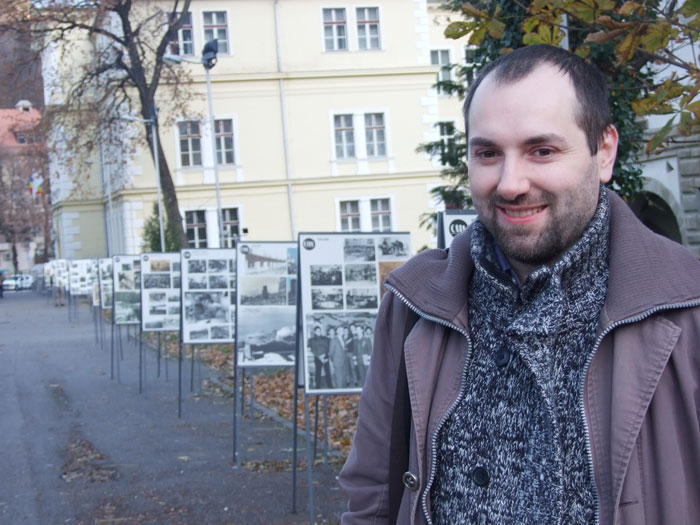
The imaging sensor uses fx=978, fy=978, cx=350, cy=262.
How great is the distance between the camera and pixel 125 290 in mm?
16641

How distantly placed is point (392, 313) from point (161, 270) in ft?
40.2

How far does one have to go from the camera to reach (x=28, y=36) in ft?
98.7

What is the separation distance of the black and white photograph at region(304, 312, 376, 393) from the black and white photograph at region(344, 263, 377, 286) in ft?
0.81

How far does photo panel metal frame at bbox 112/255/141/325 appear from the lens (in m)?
16.5

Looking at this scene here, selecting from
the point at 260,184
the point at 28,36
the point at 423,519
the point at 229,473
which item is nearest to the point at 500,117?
the point at 423,519

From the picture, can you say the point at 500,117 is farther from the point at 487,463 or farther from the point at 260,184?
the point at 260,184

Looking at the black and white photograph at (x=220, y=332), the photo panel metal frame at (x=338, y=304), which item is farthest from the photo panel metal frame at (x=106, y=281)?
the photo panel metal frame at (x=338, y=304)

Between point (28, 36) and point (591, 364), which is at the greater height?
point (28, 36)

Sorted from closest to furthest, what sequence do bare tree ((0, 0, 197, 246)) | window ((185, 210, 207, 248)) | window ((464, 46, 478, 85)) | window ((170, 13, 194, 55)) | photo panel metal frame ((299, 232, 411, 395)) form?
photo panel metal frame ((299, 232, 411, 395)) → window ((464, 46, 478, 85)) → bare tree ((0, 0, 197, 246)) → window ((185, 210, 207, 248)) → window ((170, 13, 194, 55))

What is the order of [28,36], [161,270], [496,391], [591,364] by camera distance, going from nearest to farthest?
[591,364] < [496,391] < [161,270] < [28,36]

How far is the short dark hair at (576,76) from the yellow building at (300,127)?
133 ft

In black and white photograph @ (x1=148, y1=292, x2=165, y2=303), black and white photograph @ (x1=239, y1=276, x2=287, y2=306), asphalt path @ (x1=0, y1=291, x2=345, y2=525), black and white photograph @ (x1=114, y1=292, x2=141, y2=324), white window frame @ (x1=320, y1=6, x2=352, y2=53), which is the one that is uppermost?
white window frame @ (x1=320, y1=6, x2=352, y2=53)

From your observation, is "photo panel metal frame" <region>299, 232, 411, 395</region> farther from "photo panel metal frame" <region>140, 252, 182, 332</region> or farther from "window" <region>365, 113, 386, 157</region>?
"window" <region>365, 113, 386, 157</region>

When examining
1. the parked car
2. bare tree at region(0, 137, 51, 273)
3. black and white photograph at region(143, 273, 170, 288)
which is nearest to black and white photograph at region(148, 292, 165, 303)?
black and white photograph at region(143, 273, 170, 288)
